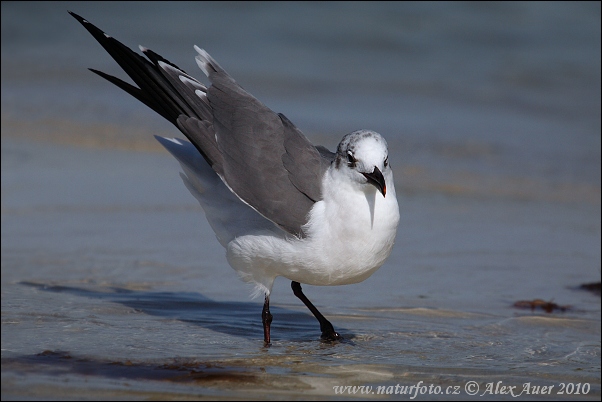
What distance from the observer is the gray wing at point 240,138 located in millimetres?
3975

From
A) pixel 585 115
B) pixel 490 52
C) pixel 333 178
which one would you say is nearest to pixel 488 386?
pixel 333 178

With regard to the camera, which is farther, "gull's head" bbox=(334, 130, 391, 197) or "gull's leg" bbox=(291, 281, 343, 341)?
"gull's leg" bbox=(291, 281, 343, 341)

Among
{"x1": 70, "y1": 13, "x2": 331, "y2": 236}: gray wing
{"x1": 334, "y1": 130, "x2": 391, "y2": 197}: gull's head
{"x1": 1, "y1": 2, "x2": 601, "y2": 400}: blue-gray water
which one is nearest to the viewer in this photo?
{"x1": 1, "y1": 2, "x2": 601, "y2": 400}: blue-gray water

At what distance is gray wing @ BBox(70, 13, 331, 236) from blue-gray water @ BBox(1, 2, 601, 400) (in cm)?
67

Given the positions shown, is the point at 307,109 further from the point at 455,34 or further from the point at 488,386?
the point at 488,386

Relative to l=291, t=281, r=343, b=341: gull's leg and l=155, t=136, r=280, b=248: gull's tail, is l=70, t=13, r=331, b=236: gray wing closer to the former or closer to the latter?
l=155, t=136, r=280, b=248: gull's tail

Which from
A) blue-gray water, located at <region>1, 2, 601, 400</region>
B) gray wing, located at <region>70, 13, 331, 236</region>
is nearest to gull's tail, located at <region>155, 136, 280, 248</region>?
gray wing, located at <region>70, 13, 331, 236</region>

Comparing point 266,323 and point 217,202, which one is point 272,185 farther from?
point 266,323

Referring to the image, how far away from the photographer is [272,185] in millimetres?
4016

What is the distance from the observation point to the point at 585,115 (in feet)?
32.2

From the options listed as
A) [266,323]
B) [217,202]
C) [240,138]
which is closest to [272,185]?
[240,138]

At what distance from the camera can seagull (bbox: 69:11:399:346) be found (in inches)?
152

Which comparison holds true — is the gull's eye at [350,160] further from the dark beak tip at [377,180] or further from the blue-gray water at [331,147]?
the blue-gray water at [331,147]

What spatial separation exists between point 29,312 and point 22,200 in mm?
2499
